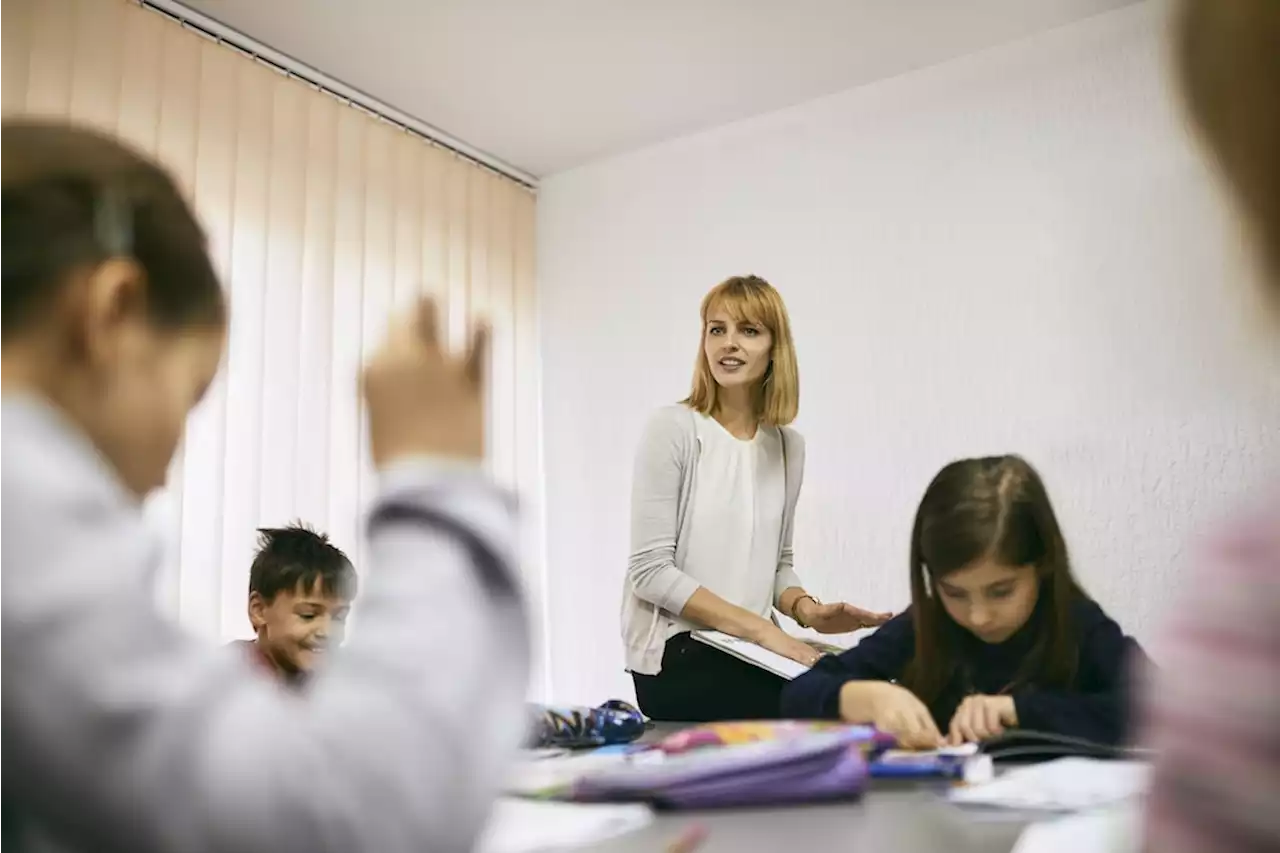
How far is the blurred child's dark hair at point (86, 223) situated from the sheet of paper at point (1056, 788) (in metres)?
0.46

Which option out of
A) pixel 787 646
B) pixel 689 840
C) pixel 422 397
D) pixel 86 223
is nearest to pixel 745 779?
pixel 689 840

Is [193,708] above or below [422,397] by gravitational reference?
below

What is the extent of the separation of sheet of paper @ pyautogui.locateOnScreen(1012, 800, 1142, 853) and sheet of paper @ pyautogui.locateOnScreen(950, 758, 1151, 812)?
0.8 inches

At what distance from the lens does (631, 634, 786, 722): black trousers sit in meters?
0.95

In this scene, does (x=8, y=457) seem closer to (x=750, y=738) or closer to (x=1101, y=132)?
(x=750, y=738)

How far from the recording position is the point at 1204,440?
59.6 inches

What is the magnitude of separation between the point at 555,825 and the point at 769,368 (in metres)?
0.82

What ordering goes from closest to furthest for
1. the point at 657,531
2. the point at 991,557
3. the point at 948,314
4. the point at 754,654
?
the point at 991,557 < the point at 754,654 < the point at 657,531 < the point at 948,314

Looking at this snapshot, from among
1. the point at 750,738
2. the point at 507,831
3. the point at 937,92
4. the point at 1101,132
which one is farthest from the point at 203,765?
the point at 937,92

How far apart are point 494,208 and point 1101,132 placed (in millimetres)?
1281

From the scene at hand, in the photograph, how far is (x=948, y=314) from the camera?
1743 mm

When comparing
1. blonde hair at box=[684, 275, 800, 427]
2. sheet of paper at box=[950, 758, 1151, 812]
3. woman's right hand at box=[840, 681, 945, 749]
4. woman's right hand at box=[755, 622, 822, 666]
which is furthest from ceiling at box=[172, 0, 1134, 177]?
sheet of paper at box=[950, 758, 1151, 812]

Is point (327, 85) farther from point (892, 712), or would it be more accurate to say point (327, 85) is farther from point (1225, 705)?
point (1225, 705)

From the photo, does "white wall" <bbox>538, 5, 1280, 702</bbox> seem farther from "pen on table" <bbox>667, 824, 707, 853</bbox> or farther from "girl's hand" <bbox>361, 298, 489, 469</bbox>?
"girl's hand" <bbox>361, 298, 489, 469</bbox>
